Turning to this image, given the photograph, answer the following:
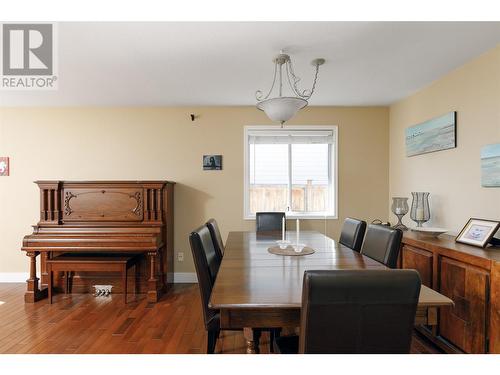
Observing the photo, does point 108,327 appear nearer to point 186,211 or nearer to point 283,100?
point 186,211

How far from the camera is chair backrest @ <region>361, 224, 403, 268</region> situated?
6.06 ft

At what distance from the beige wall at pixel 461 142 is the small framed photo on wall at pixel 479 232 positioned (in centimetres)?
20

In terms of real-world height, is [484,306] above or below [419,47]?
below

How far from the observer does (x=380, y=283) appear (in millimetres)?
946

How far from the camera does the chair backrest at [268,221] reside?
3420 mm

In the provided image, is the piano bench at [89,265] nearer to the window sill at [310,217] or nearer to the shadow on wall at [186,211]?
the shadow on wall at [186,211]

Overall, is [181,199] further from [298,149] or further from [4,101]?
[4,101]

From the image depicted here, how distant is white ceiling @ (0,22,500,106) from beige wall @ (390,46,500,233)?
14 centimetres

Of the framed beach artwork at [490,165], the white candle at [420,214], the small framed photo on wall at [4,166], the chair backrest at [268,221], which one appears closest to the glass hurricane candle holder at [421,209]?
the white candle at [420,214]

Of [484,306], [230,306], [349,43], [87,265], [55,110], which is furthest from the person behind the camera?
[55,110]

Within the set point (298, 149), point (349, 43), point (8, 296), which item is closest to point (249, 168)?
point (298, 149)

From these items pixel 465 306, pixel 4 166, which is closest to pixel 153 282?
pixel 4 166

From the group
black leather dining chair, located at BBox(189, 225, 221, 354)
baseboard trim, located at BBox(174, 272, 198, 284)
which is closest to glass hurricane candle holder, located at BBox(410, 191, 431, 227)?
black leather dining chair, located at BBox(189, 225, 221, 354)

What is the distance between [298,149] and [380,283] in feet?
10.1
